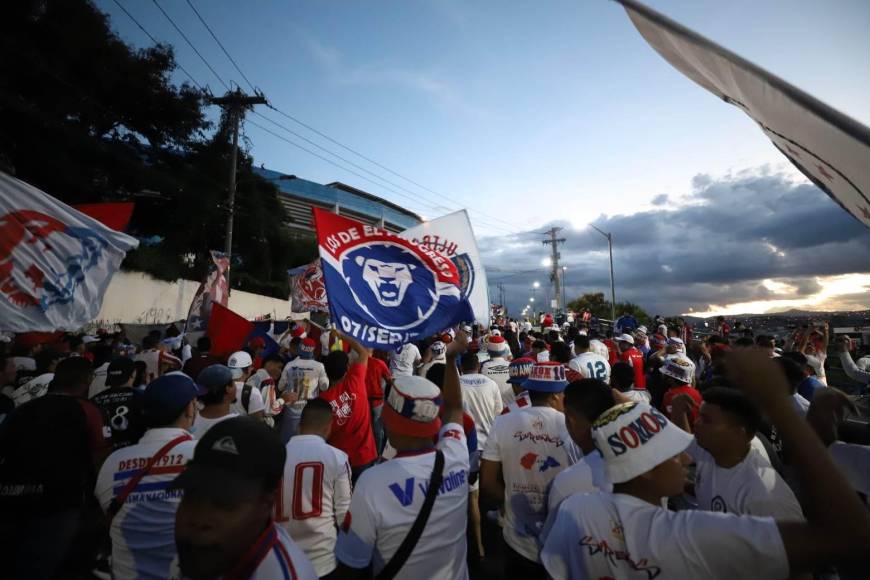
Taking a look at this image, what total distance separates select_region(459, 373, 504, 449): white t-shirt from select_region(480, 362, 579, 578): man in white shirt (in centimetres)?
186

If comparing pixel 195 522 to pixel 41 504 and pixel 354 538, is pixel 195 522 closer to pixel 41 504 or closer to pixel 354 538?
pixel 354 538

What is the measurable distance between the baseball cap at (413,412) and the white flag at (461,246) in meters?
4.04

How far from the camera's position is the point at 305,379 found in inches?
236

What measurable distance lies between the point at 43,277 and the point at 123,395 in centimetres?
144

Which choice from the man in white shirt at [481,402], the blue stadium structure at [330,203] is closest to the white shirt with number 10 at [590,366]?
the man in white shirt at [481,402]

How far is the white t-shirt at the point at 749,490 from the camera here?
7.66ft

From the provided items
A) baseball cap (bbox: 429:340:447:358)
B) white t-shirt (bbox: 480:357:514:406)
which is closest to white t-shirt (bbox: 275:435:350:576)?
white t-shirt (bbox: 480:357:514:406)

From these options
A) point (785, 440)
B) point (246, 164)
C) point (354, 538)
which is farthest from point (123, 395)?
point (246, 164)

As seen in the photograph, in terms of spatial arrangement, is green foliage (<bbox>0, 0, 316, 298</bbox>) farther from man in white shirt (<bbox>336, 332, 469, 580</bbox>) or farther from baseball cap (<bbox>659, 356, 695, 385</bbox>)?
baseball cap (<bbox>659, 356, 695, 385</bbox>)

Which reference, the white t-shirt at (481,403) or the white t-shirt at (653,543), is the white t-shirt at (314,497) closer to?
the white t-shirt at (653,543)

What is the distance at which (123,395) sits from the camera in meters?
4.45

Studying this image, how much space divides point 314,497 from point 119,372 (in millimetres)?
3210

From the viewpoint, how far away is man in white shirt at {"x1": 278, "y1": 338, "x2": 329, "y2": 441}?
573 cm

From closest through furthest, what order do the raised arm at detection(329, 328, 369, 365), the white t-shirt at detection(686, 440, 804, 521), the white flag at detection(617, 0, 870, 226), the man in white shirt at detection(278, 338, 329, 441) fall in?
1. the white flag at detection(617, 0, 870, 226)
2. the white t-shirt at detection(686, 440, 804, 521)
3. the raised arm at detection(329, 328, 369, 365)
4. the man in white shirt at detection(278, 338, 329, 441)
